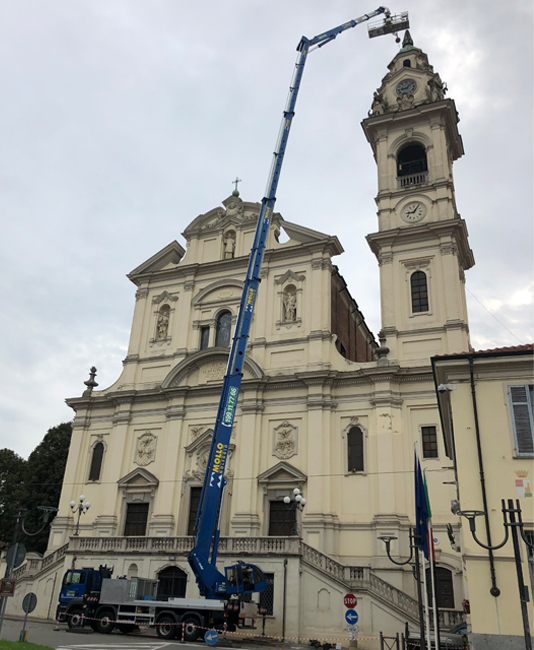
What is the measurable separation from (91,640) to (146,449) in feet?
47.2

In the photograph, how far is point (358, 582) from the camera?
22.2 m

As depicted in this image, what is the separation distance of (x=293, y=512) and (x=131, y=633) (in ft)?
30.4

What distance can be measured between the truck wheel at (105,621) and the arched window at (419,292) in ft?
63.0

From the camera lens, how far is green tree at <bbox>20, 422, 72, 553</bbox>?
4297 centimetres

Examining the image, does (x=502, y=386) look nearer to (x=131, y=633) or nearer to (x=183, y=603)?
(x=183, y=603)

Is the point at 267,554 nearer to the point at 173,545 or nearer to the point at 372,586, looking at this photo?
the point at 372,586

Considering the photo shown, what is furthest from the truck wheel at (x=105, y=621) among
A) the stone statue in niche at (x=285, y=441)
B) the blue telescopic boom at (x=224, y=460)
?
the stone statue in niche at (x=285, y=441)

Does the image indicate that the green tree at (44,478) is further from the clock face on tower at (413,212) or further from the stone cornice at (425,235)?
the clock face on tower at (413,212)

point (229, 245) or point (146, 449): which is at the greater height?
point (229, 245)

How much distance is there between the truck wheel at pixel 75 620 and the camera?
2062 cm

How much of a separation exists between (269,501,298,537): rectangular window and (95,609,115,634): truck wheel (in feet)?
29.4

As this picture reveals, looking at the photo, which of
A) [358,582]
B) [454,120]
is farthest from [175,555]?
[454,120]

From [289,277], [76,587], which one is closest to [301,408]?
[289,277]

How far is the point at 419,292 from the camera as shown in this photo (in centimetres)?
3030
